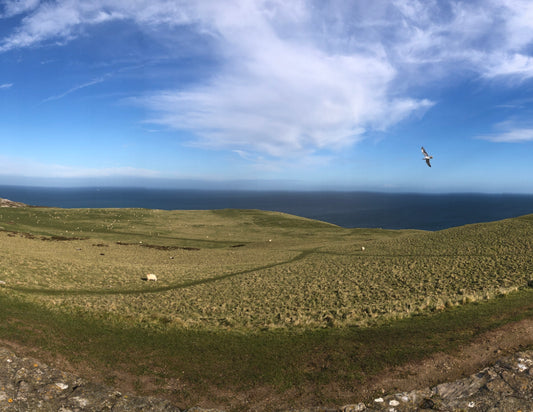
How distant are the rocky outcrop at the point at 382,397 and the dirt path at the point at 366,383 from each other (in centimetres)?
36

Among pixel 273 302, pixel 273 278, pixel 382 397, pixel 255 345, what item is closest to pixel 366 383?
Answer: pixel 382 397

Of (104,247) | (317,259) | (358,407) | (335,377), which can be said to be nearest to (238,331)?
(335,377)

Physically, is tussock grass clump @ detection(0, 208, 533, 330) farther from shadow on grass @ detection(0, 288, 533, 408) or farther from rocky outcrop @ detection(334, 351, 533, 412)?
rocky outcrop @ detection(334, 351, 533, 412)

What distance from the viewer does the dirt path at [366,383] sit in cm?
1055

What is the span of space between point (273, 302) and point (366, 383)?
44.0 ft

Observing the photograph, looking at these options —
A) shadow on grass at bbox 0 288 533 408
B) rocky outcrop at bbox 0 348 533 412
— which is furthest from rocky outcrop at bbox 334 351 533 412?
shadow on grass at bbox 0 288 533 408

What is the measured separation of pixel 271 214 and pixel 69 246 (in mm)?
71347

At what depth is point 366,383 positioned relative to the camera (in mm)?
11227

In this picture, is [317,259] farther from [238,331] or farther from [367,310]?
[238,331]

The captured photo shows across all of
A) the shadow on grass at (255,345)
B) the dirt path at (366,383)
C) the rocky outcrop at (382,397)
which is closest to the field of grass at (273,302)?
the shadow on grass at (255,345)

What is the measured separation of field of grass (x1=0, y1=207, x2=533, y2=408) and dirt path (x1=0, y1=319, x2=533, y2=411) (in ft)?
2.28

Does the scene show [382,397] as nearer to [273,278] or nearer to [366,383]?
[366,383]

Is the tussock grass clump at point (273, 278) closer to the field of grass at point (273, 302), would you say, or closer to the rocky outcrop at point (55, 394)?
the field of grass at point (273, 302)

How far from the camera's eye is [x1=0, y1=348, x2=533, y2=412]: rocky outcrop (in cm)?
956
